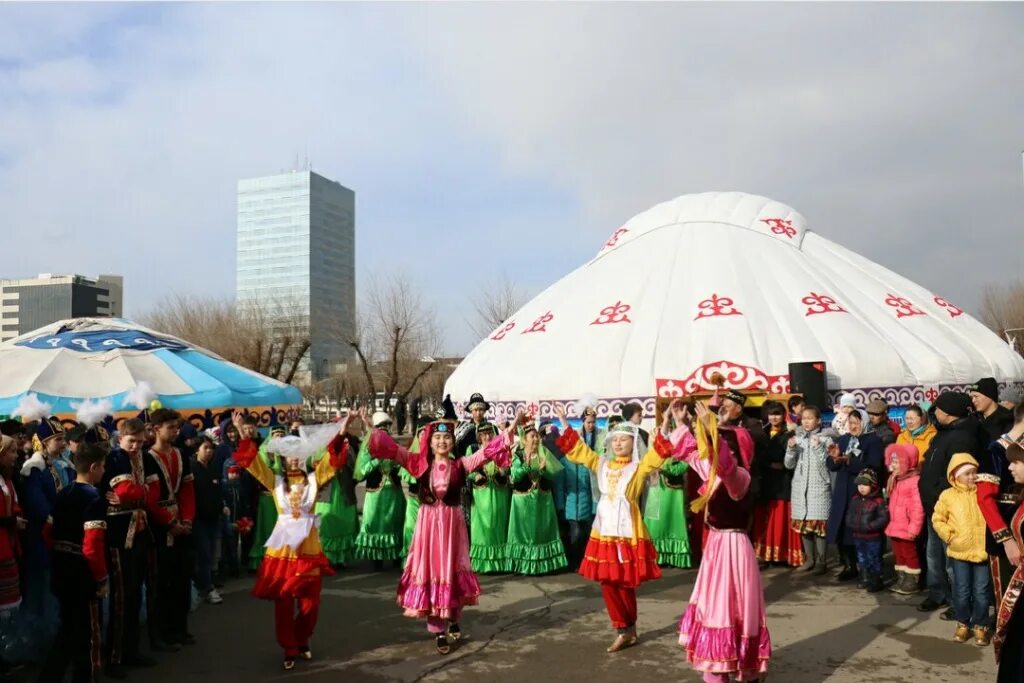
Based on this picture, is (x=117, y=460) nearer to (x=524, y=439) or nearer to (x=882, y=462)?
(x=524, y=439)

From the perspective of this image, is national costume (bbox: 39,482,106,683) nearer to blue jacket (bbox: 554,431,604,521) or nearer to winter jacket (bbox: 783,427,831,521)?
blue jacket (bbox: 554,431,604,521)

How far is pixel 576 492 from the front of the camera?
8.01 metres

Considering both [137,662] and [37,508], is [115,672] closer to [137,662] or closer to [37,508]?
[137,662]

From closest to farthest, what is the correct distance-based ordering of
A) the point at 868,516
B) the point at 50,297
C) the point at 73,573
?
the point at 73,573, the point at 868,516, the point at 50,297

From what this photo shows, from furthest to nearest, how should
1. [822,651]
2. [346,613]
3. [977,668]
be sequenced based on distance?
[346,613] < [822,651] < [977,668]

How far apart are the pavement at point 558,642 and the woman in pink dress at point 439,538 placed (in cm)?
28

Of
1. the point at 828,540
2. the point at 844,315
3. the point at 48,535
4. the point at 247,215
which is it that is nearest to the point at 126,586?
the point at 48,535

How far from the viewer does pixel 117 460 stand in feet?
16.1

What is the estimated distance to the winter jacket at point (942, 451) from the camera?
5290 mm

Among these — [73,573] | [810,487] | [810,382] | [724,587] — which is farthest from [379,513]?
[810,382]

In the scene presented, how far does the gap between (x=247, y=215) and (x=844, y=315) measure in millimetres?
101127

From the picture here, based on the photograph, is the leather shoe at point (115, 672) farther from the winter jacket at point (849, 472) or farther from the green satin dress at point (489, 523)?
the winter jacket at point (849, 472)

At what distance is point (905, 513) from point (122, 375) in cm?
980

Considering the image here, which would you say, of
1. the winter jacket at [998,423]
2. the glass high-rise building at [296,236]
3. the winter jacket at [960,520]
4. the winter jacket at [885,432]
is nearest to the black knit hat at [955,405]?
the winter jacket at [960,520]
